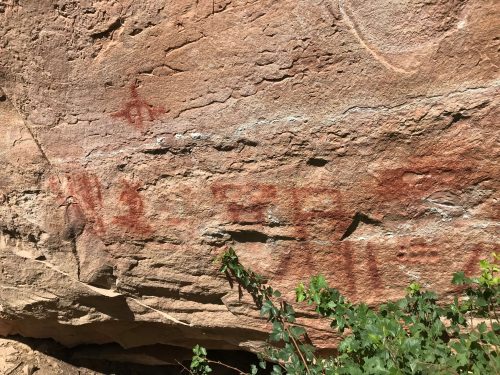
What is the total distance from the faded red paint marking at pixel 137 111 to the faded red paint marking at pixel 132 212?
0.69ft

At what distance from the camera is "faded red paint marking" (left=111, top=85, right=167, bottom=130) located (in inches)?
69.4

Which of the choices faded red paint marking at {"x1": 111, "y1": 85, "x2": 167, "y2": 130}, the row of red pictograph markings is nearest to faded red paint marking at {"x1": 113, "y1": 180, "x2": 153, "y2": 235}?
the row of red pictograph markings

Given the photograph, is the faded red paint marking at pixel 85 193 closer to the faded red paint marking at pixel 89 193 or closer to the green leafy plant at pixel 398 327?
the faded red paint marking at pixel 89 193

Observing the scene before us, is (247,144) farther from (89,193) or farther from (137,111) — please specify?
(89,193)

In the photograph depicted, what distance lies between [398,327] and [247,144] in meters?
0.67

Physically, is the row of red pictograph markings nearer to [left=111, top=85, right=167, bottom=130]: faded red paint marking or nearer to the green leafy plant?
the green leafy plant

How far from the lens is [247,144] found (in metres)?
1.70

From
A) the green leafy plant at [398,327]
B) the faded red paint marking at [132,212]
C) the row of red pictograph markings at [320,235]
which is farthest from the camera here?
the faded red paint marking at [132,212]

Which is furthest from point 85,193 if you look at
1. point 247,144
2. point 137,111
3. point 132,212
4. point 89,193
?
point 247,144

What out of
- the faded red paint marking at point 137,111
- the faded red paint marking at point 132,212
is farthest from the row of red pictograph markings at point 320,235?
the faded red paint marking at point 137,111

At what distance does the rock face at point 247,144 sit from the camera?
4.91 ft

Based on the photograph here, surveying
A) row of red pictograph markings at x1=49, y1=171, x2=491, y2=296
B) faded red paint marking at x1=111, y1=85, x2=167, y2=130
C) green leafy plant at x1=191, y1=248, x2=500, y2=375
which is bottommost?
green leafy plant at x1=191, y1=248, x2=500, y2=375

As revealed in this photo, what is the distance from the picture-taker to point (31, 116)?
6.26 ft

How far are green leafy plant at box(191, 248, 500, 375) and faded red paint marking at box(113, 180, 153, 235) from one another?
296 mm
